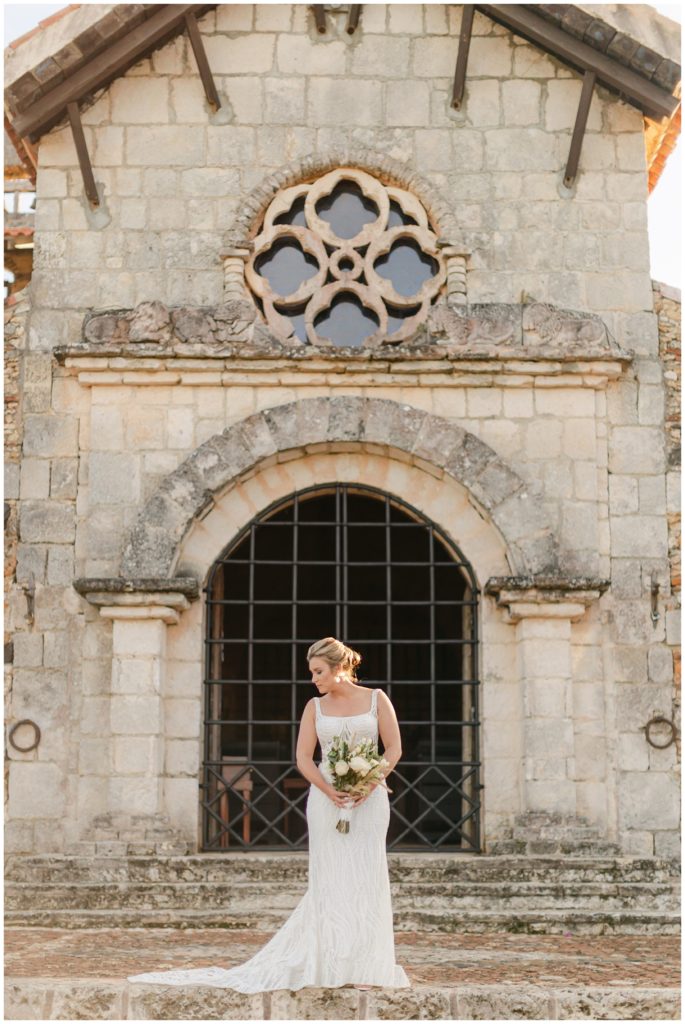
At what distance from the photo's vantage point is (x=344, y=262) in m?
10.7

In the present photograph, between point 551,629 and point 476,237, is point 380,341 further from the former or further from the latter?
point 551,629

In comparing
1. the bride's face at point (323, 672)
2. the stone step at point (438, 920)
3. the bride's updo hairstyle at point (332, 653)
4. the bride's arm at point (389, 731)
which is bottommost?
the stone step at point (438, 920)

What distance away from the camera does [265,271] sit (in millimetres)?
10648

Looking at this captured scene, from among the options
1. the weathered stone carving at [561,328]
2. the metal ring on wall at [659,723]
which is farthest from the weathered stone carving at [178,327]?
the metal ring on wall at [659,723]

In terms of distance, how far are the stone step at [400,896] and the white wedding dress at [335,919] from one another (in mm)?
2302

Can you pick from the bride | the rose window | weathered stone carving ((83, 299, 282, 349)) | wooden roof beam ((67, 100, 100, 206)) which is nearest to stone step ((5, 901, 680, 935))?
the bride

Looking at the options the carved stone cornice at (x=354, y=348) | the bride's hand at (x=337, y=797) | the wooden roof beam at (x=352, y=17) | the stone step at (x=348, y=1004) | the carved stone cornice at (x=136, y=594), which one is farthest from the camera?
the wooden roof beam at (x=352, y=17)

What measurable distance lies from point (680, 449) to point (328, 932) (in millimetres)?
5325

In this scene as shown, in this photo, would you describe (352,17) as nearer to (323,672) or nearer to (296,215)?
(296,215)

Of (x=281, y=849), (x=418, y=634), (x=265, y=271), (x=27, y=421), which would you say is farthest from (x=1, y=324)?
(x=418, y=634)

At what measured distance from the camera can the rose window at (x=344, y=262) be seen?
10500mm

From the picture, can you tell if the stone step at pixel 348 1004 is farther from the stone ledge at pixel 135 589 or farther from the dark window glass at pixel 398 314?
the dark window glass at pixel 398 314

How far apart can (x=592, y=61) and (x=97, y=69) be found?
3891mm

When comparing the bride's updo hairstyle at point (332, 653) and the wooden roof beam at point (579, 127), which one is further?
the wooden roof beam at point (579, 127)
